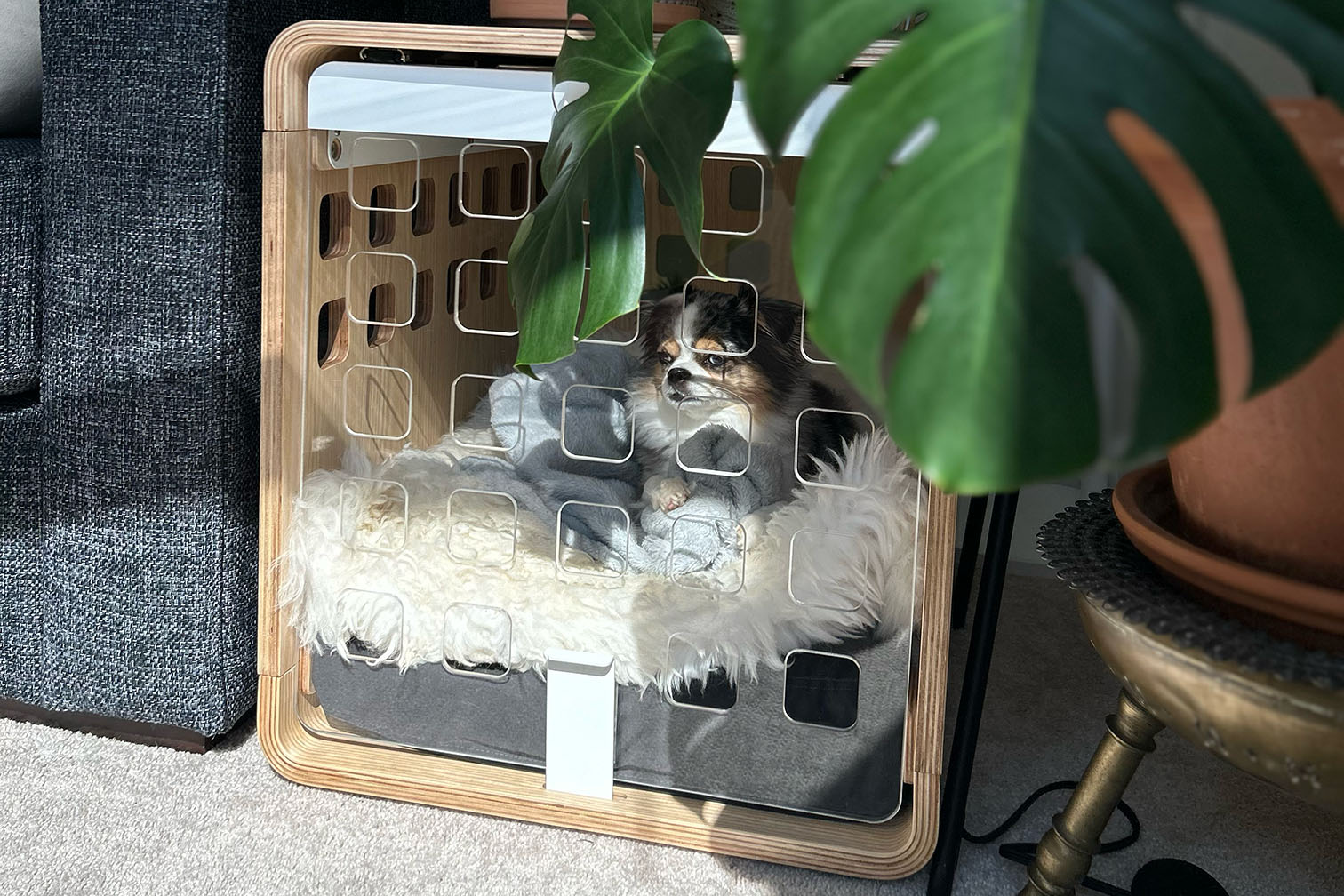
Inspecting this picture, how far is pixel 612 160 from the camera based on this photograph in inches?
24.4

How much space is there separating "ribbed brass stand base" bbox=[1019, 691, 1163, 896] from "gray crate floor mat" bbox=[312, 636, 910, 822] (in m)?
0.22

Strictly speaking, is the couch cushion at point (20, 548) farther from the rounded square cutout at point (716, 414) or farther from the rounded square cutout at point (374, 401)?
the rounded square cutout at point (716, 414)

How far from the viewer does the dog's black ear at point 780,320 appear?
1.28 m

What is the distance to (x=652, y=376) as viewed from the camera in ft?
4.35

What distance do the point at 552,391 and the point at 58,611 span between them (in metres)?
0.59

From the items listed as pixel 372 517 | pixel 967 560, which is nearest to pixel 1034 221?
pixel 372 517

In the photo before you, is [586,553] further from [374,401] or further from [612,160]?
[612,160]

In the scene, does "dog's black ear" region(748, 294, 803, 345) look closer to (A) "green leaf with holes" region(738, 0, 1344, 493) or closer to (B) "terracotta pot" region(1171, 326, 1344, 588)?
(B) "terracotta pot" region(1171, 326, 1344, 588)

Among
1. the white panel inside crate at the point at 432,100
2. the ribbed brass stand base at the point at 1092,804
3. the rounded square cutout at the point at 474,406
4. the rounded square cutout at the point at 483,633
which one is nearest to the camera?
the ribbed brass stand base at the point at 1092,804

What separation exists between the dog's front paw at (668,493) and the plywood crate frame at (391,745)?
0.98 feet

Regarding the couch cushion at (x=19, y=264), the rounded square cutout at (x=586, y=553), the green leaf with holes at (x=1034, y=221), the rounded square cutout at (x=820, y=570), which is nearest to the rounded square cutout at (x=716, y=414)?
the rounded square cutout at (x=586, y=553)

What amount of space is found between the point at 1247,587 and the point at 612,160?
0.40 meters

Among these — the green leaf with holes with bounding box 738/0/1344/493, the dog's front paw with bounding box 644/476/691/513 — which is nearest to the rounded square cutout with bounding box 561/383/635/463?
the dog's front paw with bounding box 644/476/691/513

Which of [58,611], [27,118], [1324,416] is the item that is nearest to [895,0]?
[1324,416]
